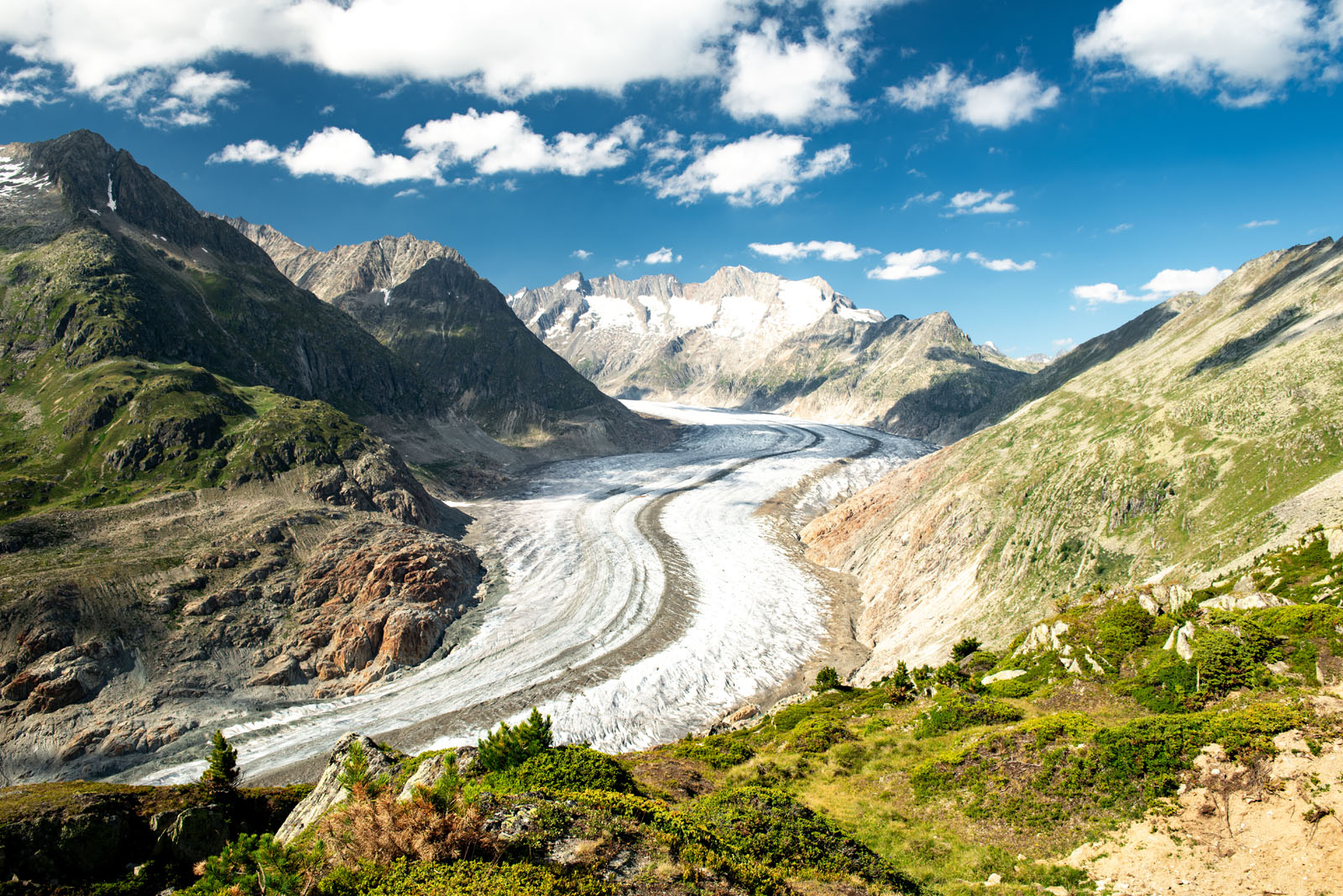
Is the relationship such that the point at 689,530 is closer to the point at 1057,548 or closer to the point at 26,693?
the point at 1057,548

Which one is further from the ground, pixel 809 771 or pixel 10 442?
pixel 10 442

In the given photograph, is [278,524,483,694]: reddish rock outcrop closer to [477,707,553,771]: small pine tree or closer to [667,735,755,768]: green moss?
[667,735,755,768]: green moss

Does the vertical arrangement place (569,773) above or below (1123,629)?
above

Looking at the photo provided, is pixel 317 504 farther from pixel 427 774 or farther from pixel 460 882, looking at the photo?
pixel 460 882

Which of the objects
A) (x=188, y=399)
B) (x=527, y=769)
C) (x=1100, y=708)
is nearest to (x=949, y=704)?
(x=1100, y=708)

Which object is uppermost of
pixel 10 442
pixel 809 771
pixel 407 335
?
pixel 407 335

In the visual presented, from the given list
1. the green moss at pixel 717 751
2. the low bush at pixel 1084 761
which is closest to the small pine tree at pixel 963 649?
the green moss at pixel 717 751

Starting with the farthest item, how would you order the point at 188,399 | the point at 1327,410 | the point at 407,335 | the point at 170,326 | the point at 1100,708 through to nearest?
the point at 407,335
the point at 170,326
the point at 188,399
the point at 1327,410
the point at 1100,708

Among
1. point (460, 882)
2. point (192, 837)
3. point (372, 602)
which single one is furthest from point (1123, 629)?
point (372, 602)
